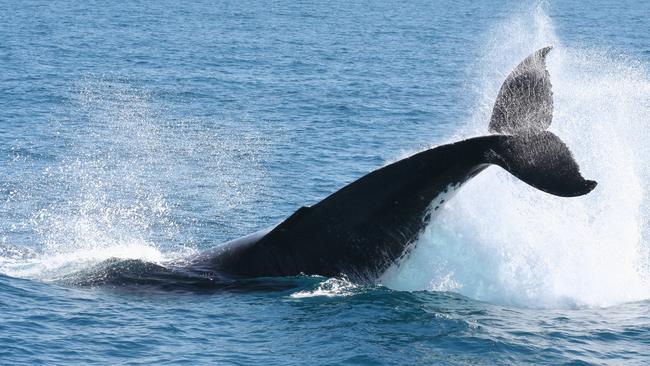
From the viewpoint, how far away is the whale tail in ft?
53.7

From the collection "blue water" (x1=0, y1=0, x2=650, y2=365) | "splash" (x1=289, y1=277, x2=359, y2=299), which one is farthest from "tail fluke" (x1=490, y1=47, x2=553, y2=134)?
"splash" (x1=289, y1=277, x2=359, y2=299)

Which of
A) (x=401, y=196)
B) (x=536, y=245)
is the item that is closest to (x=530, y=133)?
(x=401, y=196)

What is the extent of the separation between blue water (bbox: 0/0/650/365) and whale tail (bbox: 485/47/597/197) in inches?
84.0

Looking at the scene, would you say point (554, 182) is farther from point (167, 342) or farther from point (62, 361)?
point (62, 361)

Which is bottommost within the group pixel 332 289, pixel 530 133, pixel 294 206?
pixel 332 289

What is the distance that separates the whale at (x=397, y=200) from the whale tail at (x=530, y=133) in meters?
0.01

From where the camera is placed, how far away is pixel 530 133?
1692 centimetres

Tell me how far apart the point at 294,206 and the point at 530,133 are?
15809mm

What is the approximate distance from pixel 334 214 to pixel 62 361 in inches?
193

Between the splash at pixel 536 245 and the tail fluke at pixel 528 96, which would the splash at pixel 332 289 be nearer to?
the splash at pixel 536 245

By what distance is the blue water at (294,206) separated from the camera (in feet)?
59.8

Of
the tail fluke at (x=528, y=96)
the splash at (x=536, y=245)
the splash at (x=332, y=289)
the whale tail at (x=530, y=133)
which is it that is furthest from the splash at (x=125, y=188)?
the tail fluke at (x=528, y=96)

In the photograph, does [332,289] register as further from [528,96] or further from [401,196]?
[528,96]

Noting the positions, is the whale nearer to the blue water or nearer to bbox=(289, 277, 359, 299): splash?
bbox=(289, 277, 359, 299): splash
